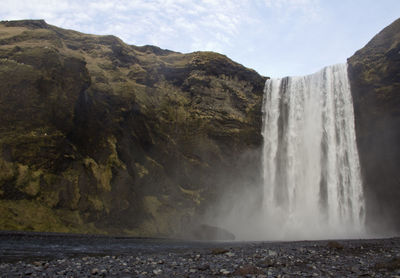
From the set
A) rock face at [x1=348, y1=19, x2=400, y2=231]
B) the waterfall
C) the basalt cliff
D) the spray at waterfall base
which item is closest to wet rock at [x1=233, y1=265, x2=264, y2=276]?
the basalt cliff

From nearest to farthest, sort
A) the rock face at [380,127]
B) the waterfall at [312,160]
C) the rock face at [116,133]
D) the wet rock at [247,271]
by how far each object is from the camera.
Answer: the wet rock at [247,271] < the rock face at [116,133] < the rock face at [380,127] < the waterfall at [312,160]

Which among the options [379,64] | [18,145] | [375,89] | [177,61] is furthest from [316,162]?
[18,145]

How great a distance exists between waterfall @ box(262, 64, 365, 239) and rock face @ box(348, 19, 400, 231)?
43.5 inches

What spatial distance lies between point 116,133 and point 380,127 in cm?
3183

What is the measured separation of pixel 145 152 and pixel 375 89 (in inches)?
1168

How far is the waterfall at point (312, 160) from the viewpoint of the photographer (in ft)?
129

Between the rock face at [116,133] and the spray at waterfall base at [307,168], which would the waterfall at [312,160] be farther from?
the rock face at [116,133]

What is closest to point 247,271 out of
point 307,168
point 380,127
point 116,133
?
point 116,133

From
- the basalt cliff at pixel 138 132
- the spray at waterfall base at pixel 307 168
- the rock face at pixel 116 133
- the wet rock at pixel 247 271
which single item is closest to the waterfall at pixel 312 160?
the spray at waterfall base at pixel 307 168

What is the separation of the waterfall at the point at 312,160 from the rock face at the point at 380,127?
1.11 m

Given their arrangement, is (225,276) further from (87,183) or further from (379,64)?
(379,64)

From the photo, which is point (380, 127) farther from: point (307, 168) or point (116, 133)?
point (116, 133)

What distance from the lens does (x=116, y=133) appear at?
37.6 meters

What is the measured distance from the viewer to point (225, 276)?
10102 millimetres
